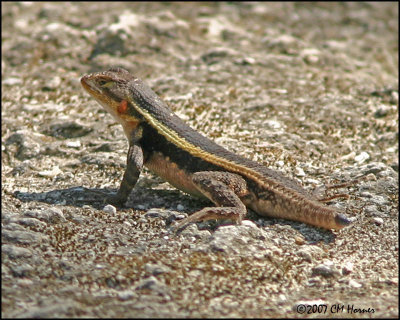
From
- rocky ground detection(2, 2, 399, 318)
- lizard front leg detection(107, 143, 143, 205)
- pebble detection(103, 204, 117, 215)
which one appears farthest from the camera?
lizard front leg detection(107, 143, 143, 205)

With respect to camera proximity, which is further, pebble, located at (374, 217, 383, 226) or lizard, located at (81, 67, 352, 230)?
pebble, located at (374, 217, 383, 226)

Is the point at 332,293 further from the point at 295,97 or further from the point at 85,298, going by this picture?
the point at 295,97

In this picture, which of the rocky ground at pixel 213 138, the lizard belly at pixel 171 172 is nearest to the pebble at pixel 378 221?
the rocky ground at pixel 213 138

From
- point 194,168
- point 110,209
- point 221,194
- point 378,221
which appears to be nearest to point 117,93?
point 194,168

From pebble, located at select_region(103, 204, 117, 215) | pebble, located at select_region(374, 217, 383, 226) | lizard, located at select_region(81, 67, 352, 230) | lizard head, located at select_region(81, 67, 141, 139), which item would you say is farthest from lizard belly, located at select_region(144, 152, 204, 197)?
pebble, located at select_region(374, 217, 383, 226)

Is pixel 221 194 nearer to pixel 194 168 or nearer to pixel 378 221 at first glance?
pixel 194 168

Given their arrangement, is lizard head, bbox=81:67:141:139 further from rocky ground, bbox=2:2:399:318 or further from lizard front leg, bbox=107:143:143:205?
rocky ground, bbox=2:2:399:318

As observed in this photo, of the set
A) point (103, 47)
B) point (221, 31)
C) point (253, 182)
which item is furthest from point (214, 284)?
point (221, 31)

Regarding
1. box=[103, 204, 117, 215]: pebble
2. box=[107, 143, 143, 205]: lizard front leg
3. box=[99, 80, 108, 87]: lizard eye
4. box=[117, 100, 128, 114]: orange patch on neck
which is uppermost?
box=[99, 80, 108, 87]: lizard eye
